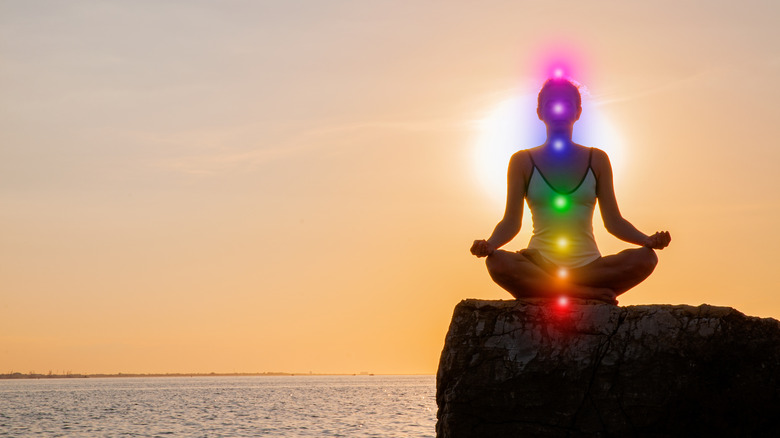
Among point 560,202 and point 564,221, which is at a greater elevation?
point 560,202

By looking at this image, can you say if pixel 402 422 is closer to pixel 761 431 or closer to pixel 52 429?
pixel 52 429

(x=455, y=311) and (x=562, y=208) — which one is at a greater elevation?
(x=562, y=208)

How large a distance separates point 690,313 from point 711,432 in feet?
2.88

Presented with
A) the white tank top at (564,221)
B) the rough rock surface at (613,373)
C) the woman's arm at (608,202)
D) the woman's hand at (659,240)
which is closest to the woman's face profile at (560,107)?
the woman's arm at (608,202)

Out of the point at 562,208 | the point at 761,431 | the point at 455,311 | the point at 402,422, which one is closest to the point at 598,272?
the point at 562,208

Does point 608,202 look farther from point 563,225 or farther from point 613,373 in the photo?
point 613,373

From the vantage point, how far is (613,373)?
7172 millimetres

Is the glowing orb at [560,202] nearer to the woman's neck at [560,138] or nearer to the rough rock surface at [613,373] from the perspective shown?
the woman's neck at [560,138]

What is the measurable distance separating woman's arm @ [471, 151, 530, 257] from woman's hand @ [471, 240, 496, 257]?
246mm

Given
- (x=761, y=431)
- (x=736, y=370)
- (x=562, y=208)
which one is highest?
(x=562, y=208)

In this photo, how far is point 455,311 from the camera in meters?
7.81

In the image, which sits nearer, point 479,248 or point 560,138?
point 479,248

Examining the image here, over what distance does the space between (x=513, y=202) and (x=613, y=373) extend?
185 centimetres

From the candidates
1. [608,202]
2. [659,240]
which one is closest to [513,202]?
[608,202]
